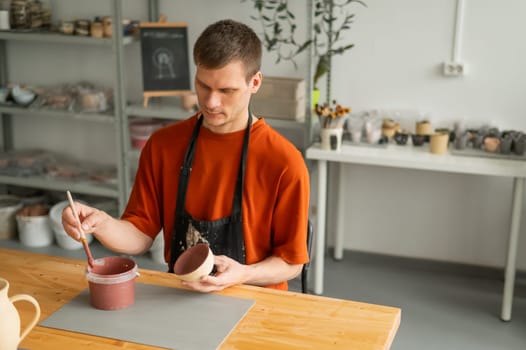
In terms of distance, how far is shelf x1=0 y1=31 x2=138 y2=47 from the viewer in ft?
12.8

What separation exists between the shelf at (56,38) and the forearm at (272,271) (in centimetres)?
227

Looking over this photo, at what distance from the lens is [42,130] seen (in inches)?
179

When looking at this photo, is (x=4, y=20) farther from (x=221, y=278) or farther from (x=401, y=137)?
(x=221, y=278)

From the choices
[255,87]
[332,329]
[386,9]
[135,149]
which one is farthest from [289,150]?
[135,149]

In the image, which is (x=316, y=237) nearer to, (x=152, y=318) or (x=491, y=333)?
(x=491, y=333)

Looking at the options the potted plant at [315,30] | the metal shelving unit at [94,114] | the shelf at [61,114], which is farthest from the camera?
the shelf at [61,114]

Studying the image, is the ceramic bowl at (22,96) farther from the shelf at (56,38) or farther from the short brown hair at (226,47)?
the short brown hair at (226,47)

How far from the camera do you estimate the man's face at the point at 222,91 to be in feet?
6.16

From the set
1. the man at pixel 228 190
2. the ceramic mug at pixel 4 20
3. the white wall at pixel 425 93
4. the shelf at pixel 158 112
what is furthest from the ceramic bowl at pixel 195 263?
the ceramic mug at pixel 4 20

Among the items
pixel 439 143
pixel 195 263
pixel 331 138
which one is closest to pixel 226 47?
pixel 195 263

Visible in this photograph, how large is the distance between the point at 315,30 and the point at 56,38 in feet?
4.71

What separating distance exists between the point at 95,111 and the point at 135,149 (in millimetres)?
309

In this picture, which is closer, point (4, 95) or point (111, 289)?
point (111, 289)

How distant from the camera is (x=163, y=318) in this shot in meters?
1.63
